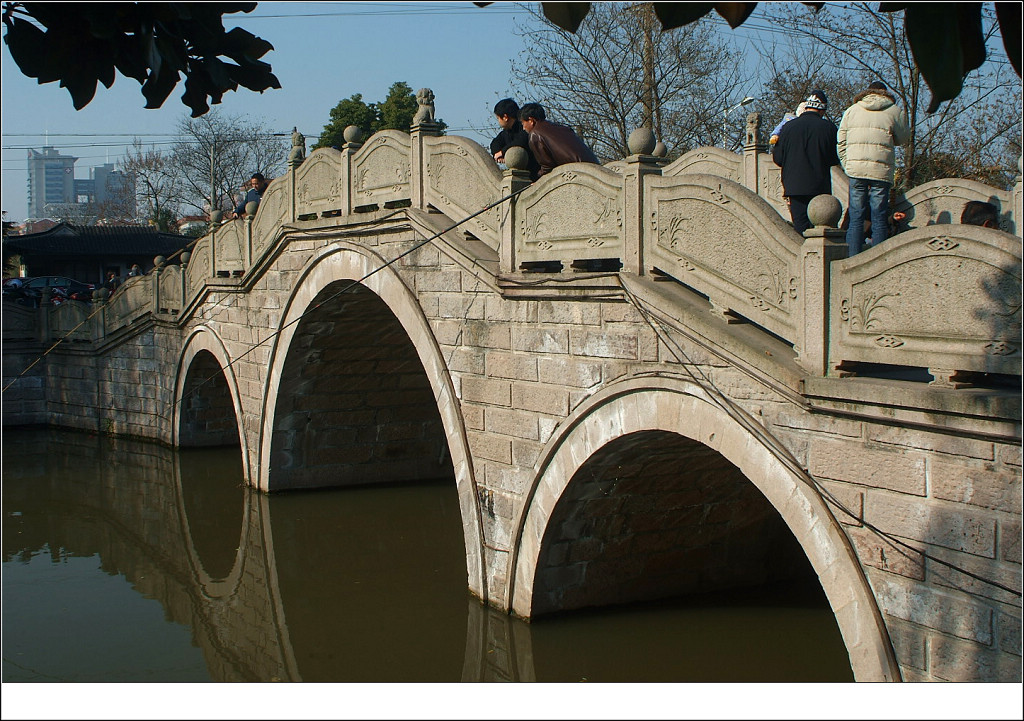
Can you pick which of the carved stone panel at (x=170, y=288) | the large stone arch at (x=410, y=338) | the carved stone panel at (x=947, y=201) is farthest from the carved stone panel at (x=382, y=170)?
the carved stone panel at (x=170, y=288)

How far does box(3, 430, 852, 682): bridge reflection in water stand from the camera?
802 cm

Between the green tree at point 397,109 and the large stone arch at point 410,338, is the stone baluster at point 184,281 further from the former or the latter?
the green tree at point 397,109

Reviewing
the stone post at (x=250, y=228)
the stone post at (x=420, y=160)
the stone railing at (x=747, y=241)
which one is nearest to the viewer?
the stone railing at (x=747, y=241)

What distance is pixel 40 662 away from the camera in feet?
27.7

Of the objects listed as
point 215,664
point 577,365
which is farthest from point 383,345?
point 577,365

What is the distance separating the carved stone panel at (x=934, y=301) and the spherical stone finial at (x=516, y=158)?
350 cm

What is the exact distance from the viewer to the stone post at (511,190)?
794 cm

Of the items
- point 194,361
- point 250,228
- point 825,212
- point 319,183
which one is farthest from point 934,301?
point 194,361

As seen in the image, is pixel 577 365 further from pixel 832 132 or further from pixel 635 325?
pixel 832 132

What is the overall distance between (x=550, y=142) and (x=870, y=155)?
2704 millimetres

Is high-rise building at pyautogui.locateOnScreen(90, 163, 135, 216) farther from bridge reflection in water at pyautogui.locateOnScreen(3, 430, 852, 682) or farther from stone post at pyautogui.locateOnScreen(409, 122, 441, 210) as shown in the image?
stone post at pyautogui.locateOnScreen(409, 122, 441, 210)

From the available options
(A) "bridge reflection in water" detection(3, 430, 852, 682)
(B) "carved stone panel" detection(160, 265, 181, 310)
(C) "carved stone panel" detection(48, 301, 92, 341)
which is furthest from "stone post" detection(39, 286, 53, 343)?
(A) "bridge reflection in water" detection(3, 430, 852, 682)

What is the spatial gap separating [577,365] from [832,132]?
2.29 meters

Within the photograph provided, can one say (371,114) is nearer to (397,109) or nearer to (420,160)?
(397,109)
